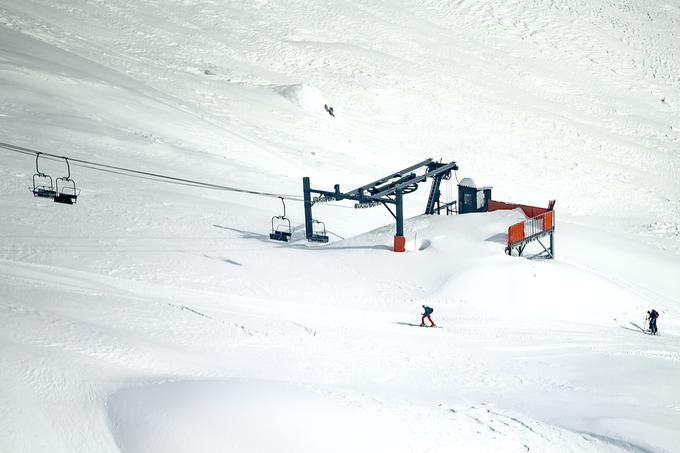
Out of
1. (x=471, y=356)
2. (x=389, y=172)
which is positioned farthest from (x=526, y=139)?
(x=471, y=356)

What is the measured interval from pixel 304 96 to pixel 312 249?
24225 millimetres

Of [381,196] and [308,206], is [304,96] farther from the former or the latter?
[381,196]

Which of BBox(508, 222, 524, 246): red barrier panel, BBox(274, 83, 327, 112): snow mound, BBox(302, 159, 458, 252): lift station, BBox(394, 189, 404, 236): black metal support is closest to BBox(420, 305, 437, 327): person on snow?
BBox(302, 159, 458, 252): lift station

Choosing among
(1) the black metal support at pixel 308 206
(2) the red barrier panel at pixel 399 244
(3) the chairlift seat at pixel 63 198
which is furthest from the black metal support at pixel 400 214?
(3) the chairlift seat at pixel 63 198


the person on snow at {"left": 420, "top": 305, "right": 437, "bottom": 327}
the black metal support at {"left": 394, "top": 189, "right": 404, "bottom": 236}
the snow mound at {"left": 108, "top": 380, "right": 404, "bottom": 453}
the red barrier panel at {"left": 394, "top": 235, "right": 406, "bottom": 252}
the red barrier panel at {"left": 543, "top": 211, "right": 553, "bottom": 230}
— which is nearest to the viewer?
the snow mound at {"left": 108, "top": 380, "right": 404, "bottom": 453}

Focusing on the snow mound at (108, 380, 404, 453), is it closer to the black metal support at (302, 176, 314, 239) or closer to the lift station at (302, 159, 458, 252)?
the lift station at (302, 159, 458, 252)

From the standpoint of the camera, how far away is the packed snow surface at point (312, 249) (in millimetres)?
15234

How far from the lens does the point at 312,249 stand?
1097 inches

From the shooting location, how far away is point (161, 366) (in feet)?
54.6

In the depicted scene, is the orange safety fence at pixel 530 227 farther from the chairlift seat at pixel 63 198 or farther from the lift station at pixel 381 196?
the chairlift seat at pixel 63 198

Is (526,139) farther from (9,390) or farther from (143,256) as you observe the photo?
(9,390)

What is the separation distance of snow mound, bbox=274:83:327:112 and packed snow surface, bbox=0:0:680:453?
22cm

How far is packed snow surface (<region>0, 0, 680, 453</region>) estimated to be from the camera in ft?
50.0

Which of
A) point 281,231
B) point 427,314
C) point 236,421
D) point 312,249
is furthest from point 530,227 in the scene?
point 236,421
